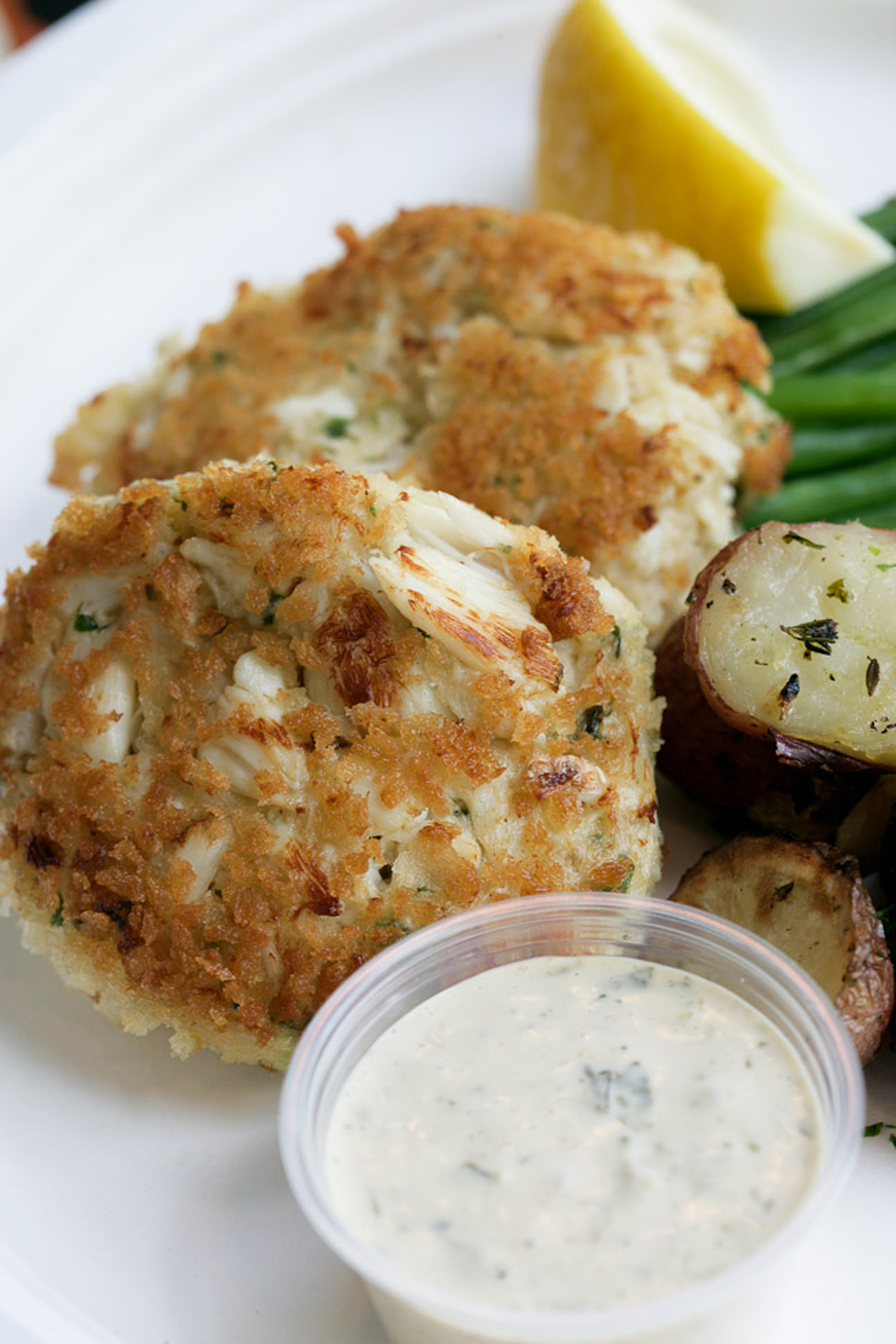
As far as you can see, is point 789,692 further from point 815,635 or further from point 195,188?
point 195,188

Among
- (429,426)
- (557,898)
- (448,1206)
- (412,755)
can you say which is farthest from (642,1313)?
(429,426)

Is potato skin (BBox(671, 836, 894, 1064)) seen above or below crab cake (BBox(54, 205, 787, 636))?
below

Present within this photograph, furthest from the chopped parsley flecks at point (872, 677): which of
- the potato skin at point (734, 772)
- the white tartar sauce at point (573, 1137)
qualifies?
the white tartar sauce at point (573, 1137)

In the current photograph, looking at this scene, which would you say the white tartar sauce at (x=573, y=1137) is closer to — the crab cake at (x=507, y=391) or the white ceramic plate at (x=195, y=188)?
the white ceramic plate at (x=195, y=188)

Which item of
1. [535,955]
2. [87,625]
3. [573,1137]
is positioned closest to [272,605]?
[87,625]

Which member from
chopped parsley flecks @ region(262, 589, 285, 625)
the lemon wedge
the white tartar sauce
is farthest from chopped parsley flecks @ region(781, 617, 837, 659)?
the lemon wedge

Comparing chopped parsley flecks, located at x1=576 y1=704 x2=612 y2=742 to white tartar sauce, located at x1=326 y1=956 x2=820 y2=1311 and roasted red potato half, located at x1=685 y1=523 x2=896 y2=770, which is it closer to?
roasted red potato half, located at x1=685 y1=523 x2=896 y2=770

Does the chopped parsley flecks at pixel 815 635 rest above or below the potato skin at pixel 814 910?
above
